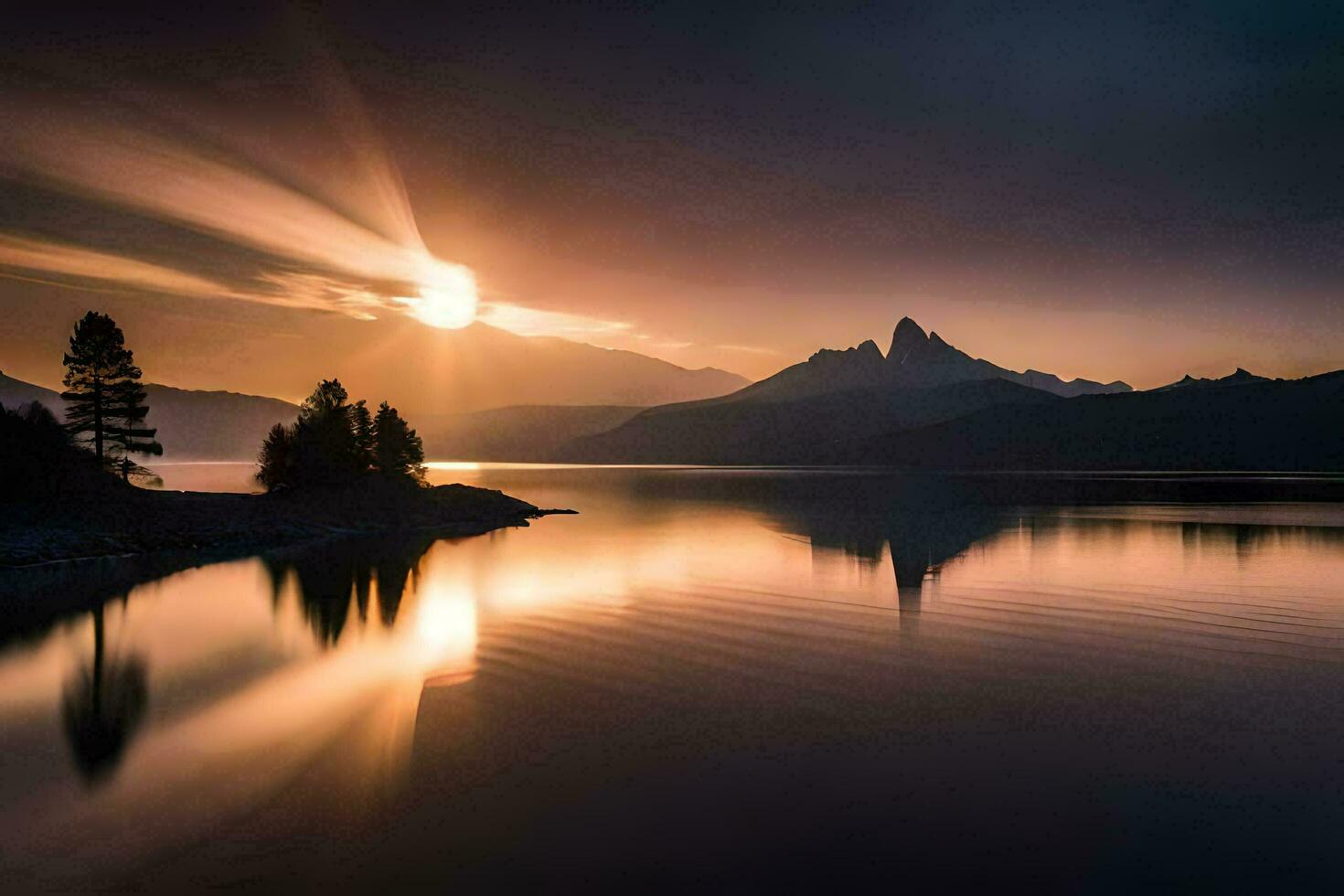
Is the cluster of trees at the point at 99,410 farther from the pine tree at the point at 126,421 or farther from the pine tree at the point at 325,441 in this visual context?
the pine tree at the point at 325,441

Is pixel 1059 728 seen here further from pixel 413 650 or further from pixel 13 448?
pixel 13 448

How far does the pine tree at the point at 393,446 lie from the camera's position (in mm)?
95812

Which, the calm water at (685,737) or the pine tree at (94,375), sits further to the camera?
the pine tree at (94,375)

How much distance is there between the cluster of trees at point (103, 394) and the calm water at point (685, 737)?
131ft

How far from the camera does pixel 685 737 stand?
19.1 m

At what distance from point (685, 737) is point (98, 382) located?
7618 cm

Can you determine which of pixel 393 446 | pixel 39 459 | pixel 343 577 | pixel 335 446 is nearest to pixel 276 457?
pixel 335 446

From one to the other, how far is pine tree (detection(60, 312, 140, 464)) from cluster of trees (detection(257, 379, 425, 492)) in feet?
54.2

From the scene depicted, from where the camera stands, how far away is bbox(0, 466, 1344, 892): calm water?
43.0ft

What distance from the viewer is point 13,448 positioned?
2215 inches

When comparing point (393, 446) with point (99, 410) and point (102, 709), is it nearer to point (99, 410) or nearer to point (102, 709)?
point (99, 410)

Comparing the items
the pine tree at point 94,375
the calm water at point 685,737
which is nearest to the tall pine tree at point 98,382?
the pine tree at point 94,375

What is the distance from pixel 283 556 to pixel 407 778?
48655mm

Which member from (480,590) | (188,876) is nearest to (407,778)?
(188,876)
